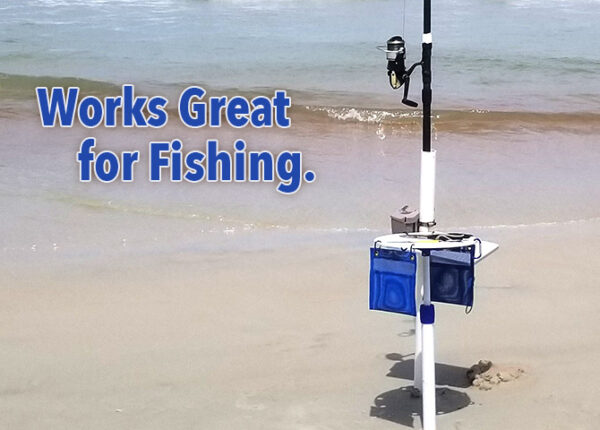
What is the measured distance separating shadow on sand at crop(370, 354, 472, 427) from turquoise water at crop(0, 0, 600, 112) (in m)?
9.57

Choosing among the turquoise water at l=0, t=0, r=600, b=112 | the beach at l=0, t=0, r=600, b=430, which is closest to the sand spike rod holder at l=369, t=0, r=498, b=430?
the beach at l=0, t=0, r=600, b=430

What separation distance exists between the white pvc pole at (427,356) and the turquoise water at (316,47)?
10.5 m

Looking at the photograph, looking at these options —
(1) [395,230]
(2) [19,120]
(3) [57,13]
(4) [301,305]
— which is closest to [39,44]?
(3) [57,13]

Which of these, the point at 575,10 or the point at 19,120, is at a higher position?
the point at 575,10

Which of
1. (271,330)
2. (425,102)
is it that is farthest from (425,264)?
(271,330)

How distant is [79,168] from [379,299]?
6.72 meters

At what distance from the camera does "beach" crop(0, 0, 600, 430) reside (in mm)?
5684

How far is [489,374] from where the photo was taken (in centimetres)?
587

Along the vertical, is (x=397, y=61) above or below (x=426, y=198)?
above

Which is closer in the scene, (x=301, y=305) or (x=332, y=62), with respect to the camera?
(x=301, y=305)

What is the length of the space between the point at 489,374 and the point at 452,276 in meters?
1.05

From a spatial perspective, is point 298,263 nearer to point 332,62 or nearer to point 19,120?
point 19,120

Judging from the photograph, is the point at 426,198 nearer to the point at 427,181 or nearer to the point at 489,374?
the point at 427,181

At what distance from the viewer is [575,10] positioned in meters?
25.8
